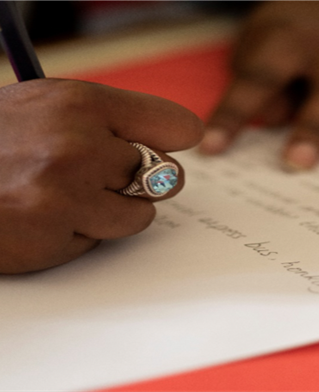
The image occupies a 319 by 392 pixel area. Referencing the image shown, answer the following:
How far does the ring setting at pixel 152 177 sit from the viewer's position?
391 mm

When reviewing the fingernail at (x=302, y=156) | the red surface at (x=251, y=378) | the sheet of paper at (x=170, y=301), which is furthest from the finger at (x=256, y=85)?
the red surface at (x=251, y=378)

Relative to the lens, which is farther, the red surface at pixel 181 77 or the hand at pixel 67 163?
the red surface at pixel 181 77

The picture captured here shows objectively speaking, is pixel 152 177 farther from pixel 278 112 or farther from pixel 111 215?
pixel 278 112

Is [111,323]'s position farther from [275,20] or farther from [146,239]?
[275,20]

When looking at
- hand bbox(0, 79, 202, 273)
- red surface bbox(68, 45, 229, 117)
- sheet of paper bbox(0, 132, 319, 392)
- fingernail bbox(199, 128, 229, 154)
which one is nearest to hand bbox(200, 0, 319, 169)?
fingernail bbox(199, 128, 229, 154)

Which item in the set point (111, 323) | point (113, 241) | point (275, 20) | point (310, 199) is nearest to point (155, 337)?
point (111, 323)

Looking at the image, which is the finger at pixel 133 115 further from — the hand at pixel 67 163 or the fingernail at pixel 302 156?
the fingernail at pixel 302 156

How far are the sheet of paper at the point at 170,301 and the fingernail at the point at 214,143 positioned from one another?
7.5 inches

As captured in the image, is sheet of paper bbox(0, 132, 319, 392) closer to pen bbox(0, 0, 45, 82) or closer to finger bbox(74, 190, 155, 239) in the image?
finger bbox(74, 190, 155, 239)

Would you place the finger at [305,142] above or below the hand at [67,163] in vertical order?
below

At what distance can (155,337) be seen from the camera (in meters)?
0.33

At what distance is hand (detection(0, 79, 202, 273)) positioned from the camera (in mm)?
375

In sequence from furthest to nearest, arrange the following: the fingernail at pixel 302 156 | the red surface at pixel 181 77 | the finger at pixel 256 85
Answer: the red surface at pixel 181 77 < the finger at pixel 256 85 < the fingernail at pixel 302 156

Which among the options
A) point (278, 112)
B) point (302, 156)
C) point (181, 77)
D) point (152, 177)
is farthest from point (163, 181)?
point (181, 77)
